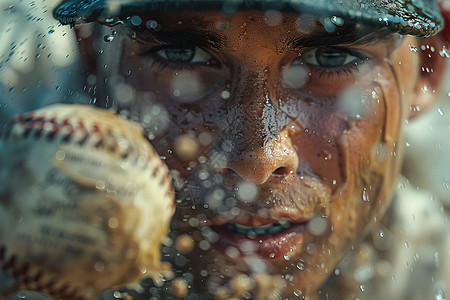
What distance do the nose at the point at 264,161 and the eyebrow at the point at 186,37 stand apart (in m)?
0.21

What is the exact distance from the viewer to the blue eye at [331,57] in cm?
Result: 114

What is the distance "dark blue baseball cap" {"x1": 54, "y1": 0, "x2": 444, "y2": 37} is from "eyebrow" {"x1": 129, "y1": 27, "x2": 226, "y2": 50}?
82 mm

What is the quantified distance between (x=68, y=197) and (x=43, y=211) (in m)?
0.04

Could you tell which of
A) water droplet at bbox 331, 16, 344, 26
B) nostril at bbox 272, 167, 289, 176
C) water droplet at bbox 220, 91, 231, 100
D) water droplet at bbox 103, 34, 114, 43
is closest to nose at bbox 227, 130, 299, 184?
nostril at bbox 272, 167, 289, 176

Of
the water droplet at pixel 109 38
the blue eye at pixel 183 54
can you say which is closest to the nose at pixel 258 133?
the blue eye at pixel 183 54

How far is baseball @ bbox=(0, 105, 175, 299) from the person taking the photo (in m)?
0.79

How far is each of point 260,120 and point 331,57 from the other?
0.24m

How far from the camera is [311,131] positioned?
1.13 meters

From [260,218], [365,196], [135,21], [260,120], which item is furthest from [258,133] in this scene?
[365,196]

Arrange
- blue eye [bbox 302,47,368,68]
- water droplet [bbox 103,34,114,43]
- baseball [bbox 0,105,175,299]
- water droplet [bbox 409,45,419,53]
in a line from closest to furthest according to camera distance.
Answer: baseball [bbox 0,105,175,299]
blue eye [bbox 302,47,368,68]
water droplet [bbox 103,34,114,43]
water droplet [bbox 409,45,419,53]

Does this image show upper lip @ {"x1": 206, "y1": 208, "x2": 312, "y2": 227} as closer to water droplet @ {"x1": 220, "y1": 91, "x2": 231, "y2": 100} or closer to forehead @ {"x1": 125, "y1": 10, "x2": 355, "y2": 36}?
water droplet @ {"x1": 220, "y1": 91, "x2": 231, "y2": 100}

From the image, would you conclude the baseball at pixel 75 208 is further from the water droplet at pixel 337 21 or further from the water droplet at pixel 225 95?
the water droplet at pixel 337 21

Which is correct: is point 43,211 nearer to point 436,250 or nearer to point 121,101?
point 121,101

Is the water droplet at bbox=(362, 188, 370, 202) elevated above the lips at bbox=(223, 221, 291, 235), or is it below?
below
